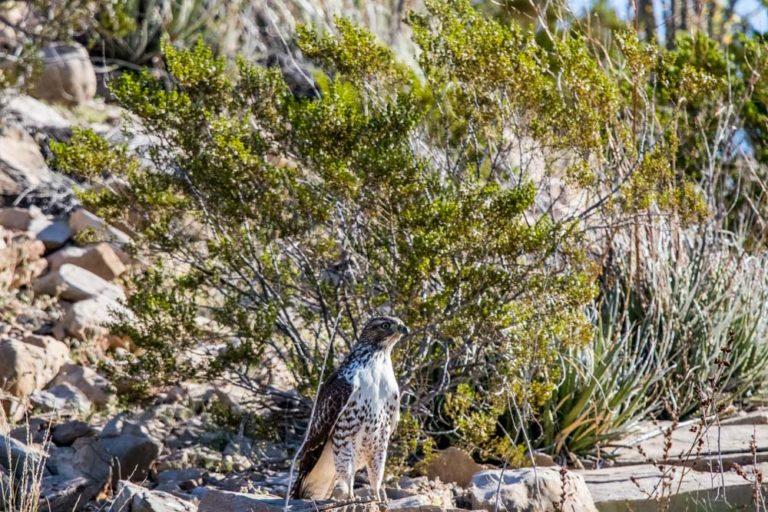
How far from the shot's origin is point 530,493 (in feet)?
18.2

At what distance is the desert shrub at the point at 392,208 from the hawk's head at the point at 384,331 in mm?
383

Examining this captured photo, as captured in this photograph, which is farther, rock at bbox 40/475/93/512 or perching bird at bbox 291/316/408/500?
rock at bbox 40/475/93/512

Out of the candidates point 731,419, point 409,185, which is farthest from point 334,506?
point 731,419

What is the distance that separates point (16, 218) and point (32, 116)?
1594mm

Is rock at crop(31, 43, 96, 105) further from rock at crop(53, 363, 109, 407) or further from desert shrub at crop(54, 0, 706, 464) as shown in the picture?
desert shrub at crop(54, 0, 706, 464)

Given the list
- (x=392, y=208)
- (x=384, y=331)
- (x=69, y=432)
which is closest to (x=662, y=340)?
(x=392, y=208)

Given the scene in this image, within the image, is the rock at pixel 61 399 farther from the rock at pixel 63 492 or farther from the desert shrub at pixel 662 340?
the desert shrub at pixel 662 340

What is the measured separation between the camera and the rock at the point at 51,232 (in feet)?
32.3

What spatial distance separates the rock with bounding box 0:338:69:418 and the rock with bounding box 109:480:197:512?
2436mm

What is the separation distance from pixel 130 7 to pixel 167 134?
662 cm

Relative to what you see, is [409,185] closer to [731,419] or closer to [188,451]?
[188,451]

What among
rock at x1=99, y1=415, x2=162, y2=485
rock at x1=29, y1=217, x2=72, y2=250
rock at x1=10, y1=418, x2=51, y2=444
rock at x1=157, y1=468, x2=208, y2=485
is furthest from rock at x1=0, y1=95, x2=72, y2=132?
rock at x1=157, y1=468, x2=208, y2=485

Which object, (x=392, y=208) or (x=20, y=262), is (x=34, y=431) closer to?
(x=20, y=262)

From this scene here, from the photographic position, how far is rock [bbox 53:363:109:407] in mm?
8006
